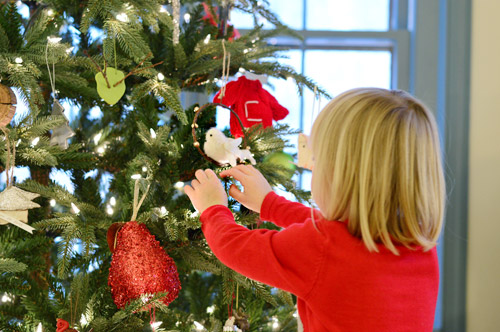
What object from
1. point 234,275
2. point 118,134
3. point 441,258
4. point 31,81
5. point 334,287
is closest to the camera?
point 334,287

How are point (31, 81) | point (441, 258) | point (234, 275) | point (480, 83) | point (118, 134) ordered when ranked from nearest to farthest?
point (31, 81), point (234, 275), point (118, 134), point (480, 83), point (441, 258)

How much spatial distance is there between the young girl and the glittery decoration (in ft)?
0.52

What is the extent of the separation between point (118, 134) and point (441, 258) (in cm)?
114

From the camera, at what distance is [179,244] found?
1079mm

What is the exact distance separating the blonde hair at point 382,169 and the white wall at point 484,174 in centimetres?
87

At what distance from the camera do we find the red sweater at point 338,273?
2.56ft

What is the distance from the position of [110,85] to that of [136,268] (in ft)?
1.10

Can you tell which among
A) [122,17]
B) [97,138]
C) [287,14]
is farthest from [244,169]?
[287,14]

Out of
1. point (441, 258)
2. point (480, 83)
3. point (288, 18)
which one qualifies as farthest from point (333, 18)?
point (441, 258)

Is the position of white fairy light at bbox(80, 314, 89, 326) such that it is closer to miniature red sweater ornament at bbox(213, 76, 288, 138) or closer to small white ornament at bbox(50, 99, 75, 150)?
small white ornament at bbox(50, 99, 75, 150)

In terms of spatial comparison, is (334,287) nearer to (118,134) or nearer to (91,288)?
(91,288)

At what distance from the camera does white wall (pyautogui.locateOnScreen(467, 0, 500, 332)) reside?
158 centimetres

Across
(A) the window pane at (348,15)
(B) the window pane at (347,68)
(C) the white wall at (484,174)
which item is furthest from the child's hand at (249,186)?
(A) the window pane at (348,15)

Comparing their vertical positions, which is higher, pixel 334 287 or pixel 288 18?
pixel 288 18
